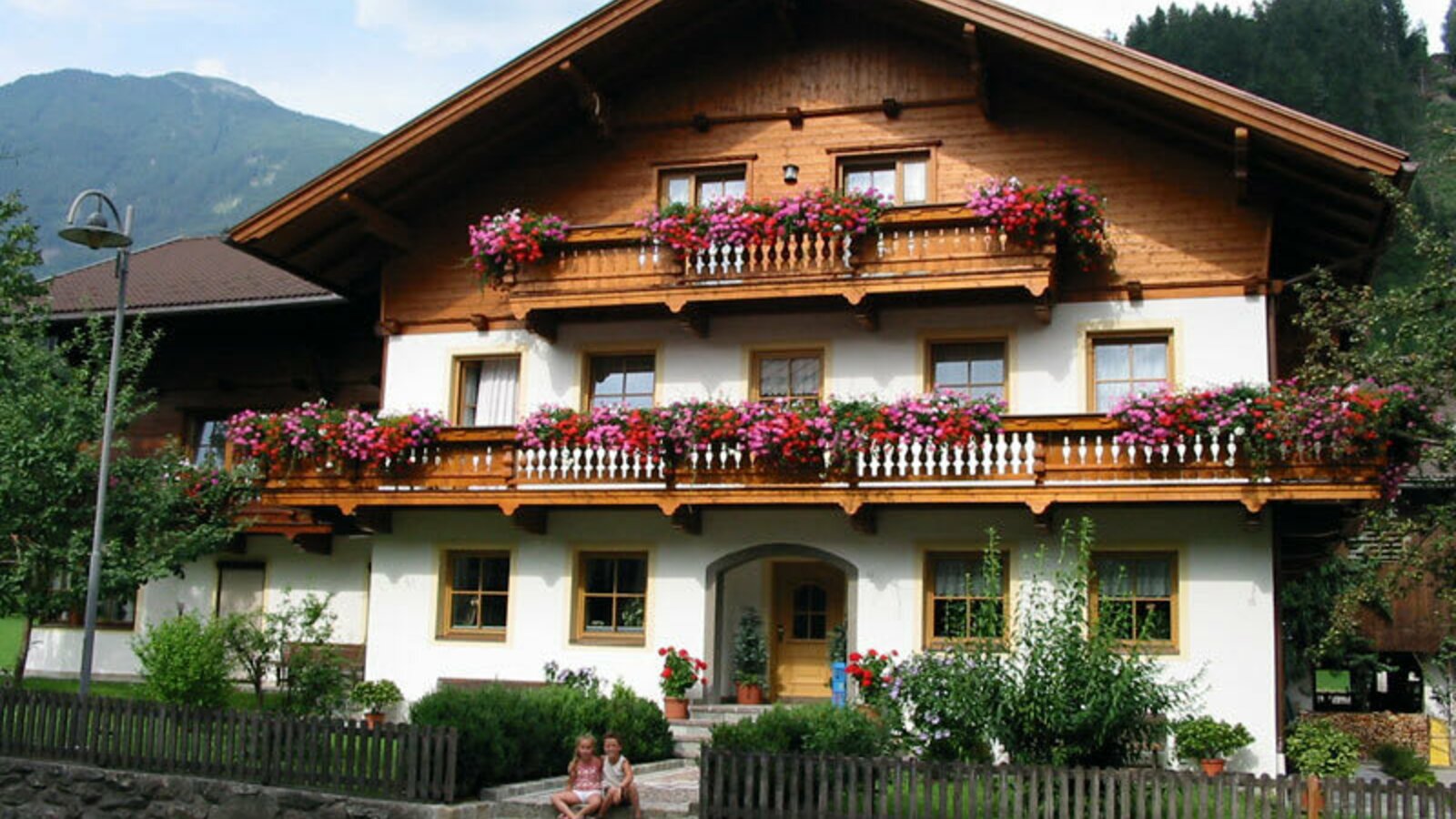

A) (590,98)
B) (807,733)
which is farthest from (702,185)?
(807,733)

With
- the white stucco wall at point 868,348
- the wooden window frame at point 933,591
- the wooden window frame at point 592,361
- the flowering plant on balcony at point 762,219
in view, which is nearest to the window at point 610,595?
the wooden window frame at point 592,361

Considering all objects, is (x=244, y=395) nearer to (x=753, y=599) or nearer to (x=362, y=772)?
(x=753, y=599)

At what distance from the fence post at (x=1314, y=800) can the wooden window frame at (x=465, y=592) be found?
1158 cm

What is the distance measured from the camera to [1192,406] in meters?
16.9

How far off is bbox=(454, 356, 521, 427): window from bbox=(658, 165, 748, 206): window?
3251 mm

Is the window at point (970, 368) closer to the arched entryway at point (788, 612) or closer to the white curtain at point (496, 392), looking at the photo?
the arched entryway at point (788, 612)

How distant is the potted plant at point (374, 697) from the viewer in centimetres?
2022

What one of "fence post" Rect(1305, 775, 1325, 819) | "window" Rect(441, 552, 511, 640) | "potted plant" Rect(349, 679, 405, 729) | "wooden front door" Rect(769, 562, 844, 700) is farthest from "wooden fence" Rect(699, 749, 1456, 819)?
"potted plant" Rect(349, 679, 405, 729)

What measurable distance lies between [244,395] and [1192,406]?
15443 millimetres

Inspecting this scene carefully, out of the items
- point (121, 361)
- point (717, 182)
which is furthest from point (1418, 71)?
point (121, 361)

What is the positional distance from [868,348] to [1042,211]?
311cm

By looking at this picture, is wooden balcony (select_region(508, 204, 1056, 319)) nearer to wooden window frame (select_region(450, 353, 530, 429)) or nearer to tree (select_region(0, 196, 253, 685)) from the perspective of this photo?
wooden window frame (select_region(450, 353, 530, 429))

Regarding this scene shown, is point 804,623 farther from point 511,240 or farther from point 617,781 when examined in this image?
point 617,781

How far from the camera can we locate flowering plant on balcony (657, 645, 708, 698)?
748 inches
